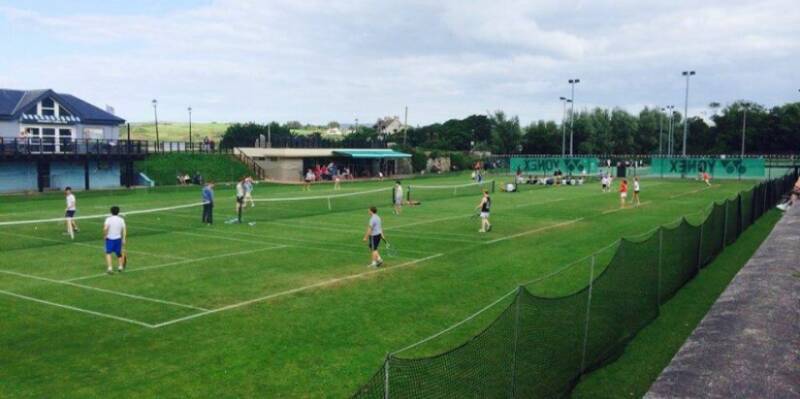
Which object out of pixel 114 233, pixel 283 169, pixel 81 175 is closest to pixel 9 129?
pixel 81 175

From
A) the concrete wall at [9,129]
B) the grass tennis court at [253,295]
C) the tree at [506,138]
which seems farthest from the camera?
the tree at [506,138]

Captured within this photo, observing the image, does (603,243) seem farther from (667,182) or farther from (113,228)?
(667,182)

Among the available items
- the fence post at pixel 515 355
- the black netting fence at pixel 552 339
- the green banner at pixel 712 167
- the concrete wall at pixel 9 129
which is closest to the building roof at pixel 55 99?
the concrete wall at pixel 9 129

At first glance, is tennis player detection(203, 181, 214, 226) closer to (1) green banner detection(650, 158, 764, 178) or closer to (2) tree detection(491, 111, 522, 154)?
(1) green banner detection(650, 158, 764, 178)

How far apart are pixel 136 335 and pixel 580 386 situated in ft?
28.2

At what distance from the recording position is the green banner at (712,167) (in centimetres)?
7469

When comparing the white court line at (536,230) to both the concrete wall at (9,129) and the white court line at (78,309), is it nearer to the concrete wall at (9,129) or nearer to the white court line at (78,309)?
the white court line at (78,309)

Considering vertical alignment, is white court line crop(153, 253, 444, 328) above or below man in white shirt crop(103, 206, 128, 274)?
below

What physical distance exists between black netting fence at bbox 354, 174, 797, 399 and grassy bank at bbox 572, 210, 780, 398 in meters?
0.20

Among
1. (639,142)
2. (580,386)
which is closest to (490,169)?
(639,142)

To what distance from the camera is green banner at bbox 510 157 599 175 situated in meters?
83.4

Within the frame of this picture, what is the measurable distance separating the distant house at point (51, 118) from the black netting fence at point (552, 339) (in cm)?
5375

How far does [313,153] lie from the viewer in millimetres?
83062

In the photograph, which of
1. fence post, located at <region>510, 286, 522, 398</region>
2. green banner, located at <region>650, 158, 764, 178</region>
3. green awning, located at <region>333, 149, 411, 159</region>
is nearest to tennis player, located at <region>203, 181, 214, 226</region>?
fence post, located at <region>510, 286, 522, 398</region>
